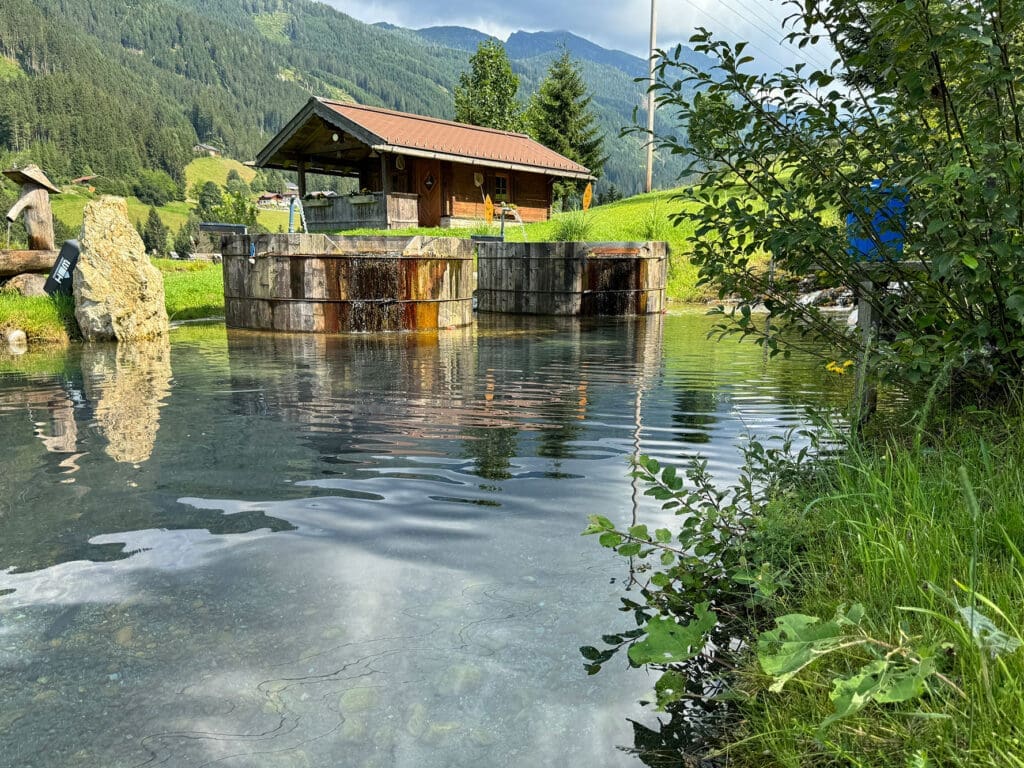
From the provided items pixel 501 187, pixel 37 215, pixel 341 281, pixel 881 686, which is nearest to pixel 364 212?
pixel 501 187

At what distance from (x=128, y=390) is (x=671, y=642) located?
22.0 feet

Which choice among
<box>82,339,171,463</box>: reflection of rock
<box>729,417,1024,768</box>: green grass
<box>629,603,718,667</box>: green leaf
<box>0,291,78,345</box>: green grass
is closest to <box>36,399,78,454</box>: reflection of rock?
<box>82,339,171,463</box>: reflection of rock

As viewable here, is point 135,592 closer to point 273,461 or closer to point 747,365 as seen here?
point 273,461

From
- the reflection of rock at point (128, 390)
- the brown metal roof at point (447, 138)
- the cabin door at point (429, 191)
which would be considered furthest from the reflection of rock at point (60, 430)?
the cabin door at point (429, 191)

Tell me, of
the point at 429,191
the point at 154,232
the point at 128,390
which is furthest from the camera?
the point at 154,232

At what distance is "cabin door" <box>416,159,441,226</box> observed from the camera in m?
27.7

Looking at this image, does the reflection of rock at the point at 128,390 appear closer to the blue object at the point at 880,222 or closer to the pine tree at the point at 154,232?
the blue object at the point at 880,222

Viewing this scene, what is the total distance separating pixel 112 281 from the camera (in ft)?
36.0

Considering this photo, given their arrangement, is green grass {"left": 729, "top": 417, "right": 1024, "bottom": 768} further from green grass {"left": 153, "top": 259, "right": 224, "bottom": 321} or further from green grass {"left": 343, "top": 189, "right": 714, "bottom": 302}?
green grass {"left": 343, "top": 189, "right": 714, "bottom": 302}

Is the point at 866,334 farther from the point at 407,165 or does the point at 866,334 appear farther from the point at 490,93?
the point at 490,93

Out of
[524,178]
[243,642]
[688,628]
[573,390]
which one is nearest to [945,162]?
[688,628]

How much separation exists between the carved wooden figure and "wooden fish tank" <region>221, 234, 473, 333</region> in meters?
3.34

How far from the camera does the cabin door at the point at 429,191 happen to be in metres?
27.7

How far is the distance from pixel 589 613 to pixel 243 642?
3.87 feet
